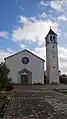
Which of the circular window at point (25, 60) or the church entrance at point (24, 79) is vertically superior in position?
the circular window at point (25, 60)

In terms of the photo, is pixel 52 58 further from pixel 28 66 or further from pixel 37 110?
pixel 37 110

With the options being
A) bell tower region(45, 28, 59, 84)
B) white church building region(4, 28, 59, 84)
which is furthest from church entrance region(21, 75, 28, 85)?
bell tower region(45, 28, 59, 84)

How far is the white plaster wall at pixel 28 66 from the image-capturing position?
43.6 metres

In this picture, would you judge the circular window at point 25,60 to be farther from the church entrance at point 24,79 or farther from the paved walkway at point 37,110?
the paved walkway at point 37,110

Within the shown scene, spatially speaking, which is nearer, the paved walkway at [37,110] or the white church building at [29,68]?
the paved walkway at [37,110]

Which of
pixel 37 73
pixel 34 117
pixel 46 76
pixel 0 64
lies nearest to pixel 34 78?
pixel 37 73

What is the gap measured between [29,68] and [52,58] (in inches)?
248

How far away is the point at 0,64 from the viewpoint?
66.3ft

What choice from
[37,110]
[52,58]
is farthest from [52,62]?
[37,110]

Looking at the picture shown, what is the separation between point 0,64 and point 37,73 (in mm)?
24742

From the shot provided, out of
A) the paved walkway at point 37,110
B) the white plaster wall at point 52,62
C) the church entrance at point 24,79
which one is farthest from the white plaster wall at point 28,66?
the paved walkway at point 37,110

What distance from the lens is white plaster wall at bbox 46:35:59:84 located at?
44.6m

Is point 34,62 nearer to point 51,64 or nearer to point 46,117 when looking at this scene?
point 51,64

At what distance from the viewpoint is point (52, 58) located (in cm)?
4594
